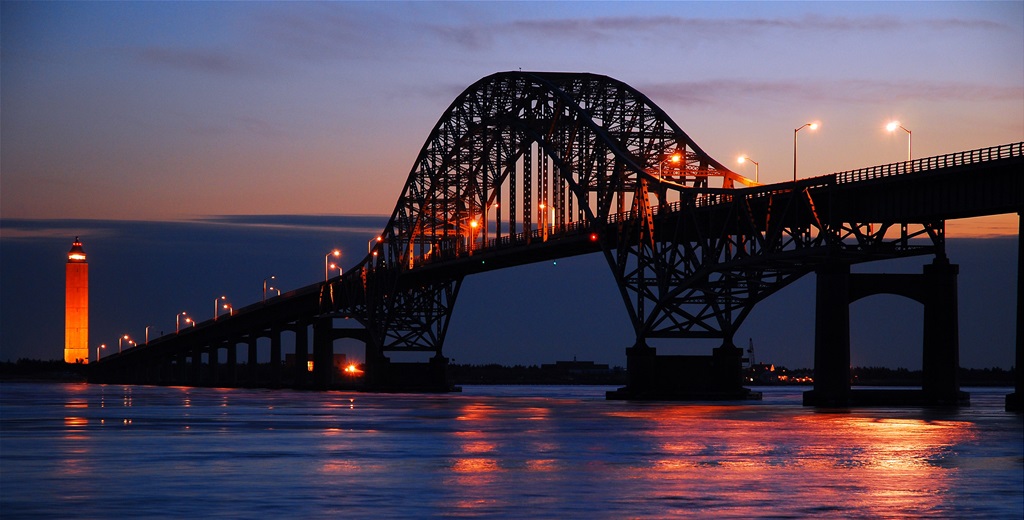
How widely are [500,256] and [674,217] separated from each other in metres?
31.8

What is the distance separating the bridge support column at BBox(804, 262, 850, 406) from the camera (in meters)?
75.4

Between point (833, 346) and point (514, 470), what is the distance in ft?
154

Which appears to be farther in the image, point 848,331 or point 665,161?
point 665,161

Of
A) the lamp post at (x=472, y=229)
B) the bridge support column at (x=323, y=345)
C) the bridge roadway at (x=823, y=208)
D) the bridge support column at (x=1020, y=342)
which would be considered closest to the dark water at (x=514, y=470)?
the bridge support column at (x=1020, y=342)

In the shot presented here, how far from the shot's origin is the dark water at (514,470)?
927 inches

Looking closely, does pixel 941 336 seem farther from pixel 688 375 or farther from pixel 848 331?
pixel 688 375

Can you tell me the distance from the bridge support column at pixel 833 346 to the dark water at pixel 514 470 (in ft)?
70.9

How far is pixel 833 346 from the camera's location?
75250mm

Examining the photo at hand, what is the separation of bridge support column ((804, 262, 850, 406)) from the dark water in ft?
70.9

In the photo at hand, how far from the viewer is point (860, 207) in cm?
7975

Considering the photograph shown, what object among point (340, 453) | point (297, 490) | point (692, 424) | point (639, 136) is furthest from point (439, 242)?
point (297, 490)

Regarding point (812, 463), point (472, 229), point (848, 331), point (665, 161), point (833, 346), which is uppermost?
point (665, 161)

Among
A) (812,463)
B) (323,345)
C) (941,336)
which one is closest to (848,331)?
(941,336)

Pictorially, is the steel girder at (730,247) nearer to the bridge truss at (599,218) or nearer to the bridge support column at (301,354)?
the bridge truss at (599,218)
